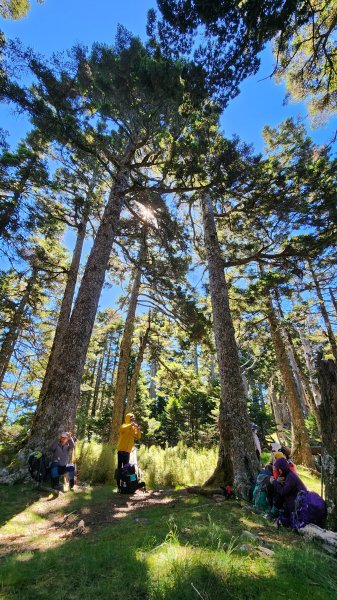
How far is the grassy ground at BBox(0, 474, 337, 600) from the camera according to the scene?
2.22 m

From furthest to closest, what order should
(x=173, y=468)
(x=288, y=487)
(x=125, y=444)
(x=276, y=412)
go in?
(x=276, y=412) → (x=173, y=468) → (x=125, y=444) → (x=288, y=487)

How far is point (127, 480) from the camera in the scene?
7.04 metres

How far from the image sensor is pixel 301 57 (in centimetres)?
732

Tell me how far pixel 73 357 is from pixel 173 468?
4716 millimetres

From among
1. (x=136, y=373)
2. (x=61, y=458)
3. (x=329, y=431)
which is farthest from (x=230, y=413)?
(x=136, y=373)

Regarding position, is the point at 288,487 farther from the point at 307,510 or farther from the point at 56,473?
the point at 56,473

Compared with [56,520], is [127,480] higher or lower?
higher

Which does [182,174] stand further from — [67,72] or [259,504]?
[259,504]

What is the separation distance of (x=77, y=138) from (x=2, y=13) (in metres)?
5.37

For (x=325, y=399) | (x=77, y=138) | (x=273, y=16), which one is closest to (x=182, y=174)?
(x=77, y=138)

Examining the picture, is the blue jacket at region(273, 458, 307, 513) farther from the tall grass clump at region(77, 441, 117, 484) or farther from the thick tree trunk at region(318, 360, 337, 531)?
the tall grass clump at region(77, 441, 117, 484)

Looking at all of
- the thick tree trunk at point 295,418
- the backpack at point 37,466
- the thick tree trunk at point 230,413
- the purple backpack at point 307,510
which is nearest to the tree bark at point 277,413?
the thick tree trunk at point 295,418

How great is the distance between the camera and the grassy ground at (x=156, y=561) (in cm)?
222

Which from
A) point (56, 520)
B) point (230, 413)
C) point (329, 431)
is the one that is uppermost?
point (230, 413)
